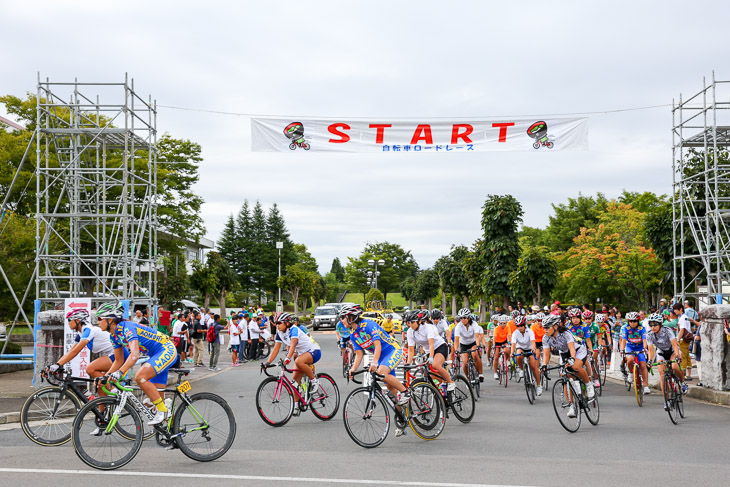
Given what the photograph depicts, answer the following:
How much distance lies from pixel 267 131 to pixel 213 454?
9.65m

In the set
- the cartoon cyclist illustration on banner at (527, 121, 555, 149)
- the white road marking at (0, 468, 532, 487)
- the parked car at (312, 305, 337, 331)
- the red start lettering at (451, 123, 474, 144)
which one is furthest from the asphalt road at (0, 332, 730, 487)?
the parked car at (312, 305, 337, 331)

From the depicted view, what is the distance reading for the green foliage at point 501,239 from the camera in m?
42.9

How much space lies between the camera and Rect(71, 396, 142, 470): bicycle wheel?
25.7 feet

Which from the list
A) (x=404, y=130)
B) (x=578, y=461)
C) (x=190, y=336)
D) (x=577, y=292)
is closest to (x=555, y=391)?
(x=578, y=461)

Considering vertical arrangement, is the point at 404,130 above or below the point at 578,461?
above

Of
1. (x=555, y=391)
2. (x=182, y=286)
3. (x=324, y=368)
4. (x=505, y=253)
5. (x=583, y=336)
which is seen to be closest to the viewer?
(x=555, y=391)

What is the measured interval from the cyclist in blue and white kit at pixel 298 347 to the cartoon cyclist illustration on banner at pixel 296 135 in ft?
20.5

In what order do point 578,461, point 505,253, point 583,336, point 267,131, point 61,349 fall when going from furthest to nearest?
point 505,253
point 267,131
point 61,349
point 583,336
point 578,461

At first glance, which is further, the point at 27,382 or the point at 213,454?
the point at 27,382

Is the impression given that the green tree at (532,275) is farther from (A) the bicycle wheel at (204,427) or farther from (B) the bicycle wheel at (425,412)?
(A) the bicycle wheel at (204,427)

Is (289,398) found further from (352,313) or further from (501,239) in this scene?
(501,239)

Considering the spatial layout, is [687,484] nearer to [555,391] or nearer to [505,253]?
[555,391]

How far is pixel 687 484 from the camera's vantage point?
23.3 ft

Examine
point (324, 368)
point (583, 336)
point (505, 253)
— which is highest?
point (505, 253)
